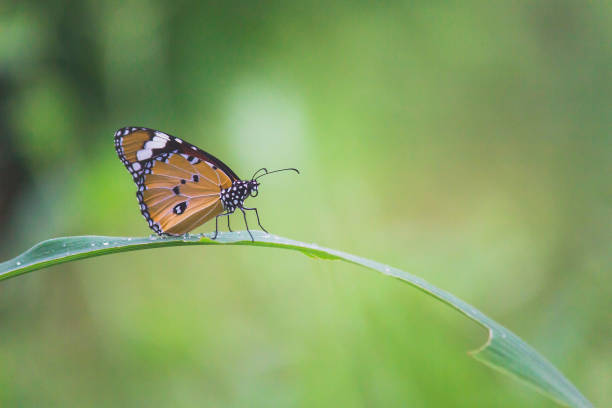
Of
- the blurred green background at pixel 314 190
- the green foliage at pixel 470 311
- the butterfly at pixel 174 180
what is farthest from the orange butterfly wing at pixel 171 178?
the blurred green background at pixel 314 190

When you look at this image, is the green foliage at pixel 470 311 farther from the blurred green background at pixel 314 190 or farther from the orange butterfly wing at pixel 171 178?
the blurred green background at pixel 314 190

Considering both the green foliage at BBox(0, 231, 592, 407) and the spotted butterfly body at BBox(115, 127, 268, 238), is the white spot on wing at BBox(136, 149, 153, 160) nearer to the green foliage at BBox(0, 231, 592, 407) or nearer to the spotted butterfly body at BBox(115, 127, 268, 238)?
the spotted butterfly body at BBox(115, 127, 268, 238)

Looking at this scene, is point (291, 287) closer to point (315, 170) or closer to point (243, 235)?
point (315, 170)

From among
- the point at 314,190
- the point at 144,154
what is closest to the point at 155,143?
the point at 144,154

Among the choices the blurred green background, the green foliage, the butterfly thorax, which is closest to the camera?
the green foliage

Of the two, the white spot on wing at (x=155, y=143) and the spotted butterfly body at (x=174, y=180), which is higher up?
the white spot on wing at (x=155, y=143)

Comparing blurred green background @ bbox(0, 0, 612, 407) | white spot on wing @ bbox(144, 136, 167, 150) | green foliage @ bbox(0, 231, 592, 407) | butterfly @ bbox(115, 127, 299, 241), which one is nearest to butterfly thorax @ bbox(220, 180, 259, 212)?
butterfly @ bbox(115, 127, 299, 241)

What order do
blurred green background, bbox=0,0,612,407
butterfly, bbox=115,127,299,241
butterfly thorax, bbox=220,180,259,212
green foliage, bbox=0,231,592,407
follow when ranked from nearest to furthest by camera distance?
green foliage, bbox=0,231,592,407 < butterfly, bbox=115,127,299,241 < butterfly thorax, bbox=220,180,259,212 < blurred green background, bbox=0,0,612,407
